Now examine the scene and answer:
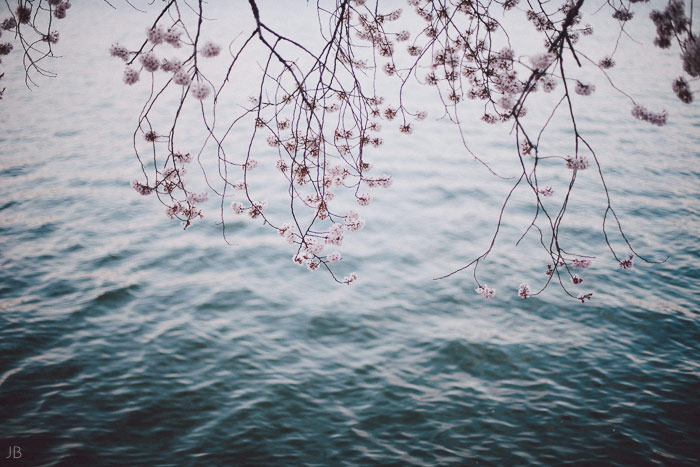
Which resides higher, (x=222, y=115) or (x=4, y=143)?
(x=222, y=115)

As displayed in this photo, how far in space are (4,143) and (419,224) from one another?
8475 millimetres

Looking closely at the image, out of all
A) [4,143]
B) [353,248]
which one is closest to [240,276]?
[353,248]

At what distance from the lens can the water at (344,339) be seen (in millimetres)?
4035

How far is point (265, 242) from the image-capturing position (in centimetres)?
689

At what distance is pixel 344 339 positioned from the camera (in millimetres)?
5109

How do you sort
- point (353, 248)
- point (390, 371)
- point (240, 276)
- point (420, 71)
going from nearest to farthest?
point (390, 371) → point (240, 276) → point (353, 248) → point (420, 71)

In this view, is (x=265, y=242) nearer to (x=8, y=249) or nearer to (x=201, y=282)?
(x=201, y=282)

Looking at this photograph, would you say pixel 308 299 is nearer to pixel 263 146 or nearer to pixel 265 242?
pixel 265 242

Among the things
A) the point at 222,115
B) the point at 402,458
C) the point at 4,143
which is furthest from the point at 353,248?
the point at 4,143

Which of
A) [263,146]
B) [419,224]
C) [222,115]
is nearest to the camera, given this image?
[419,224]

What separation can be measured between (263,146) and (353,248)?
4853 millimetres

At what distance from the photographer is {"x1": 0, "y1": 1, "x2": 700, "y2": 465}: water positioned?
13.2ft

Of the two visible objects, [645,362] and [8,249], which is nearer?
[645,362]

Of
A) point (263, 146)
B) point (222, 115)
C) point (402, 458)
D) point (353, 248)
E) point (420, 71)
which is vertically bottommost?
point (402, 458)
